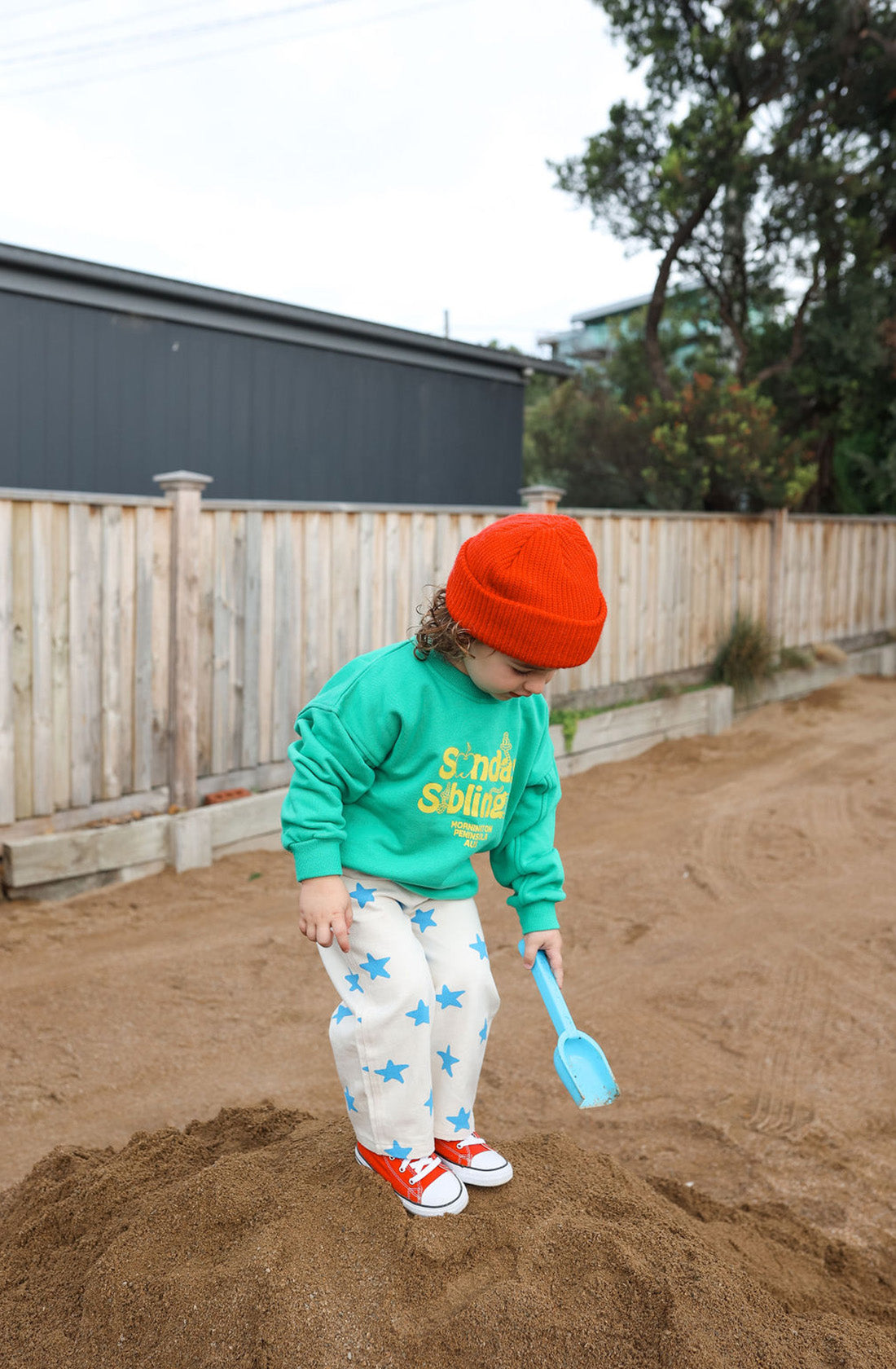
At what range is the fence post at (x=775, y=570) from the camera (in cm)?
1066

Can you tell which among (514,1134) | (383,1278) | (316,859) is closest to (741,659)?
(514,1134)

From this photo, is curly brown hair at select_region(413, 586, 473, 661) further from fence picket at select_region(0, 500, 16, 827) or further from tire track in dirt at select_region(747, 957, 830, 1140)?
fence picket at select_region(0, 500, 16, 827)

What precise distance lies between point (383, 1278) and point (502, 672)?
1191mm

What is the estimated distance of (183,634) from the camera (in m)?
5.64

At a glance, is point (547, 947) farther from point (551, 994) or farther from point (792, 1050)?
point (792, 1050)

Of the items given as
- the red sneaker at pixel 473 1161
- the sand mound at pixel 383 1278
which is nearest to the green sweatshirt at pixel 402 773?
the red sneaker at pixel 473 1161

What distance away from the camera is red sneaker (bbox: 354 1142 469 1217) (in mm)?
2285

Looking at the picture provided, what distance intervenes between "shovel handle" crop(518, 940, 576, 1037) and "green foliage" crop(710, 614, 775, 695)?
Result: 7.53 metres

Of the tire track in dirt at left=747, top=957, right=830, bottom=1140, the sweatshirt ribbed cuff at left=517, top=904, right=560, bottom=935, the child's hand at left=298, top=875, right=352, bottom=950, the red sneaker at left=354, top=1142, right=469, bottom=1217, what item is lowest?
the tire track in dirt at left=747, top=957, right=830, bottom=1140

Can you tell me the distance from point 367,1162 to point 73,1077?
161 cm

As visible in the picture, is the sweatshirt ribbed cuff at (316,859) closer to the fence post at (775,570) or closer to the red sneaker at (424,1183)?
the red sneaker at (424,1183)

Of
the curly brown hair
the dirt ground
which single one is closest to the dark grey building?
the dirt ground

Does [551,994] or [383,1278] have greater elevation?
[551,994]

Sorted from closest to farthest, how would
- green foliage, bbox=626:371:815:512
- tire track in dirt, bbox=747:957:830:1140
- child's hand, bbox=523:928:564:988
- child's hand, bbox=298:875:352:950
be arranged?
child's hand, bbox=298:875:352:950
child's hand, bbox=523:928:564:988
tire track in dirt, bbox=747:957:830:1140
green foliage, bbox=626:371:815:512
